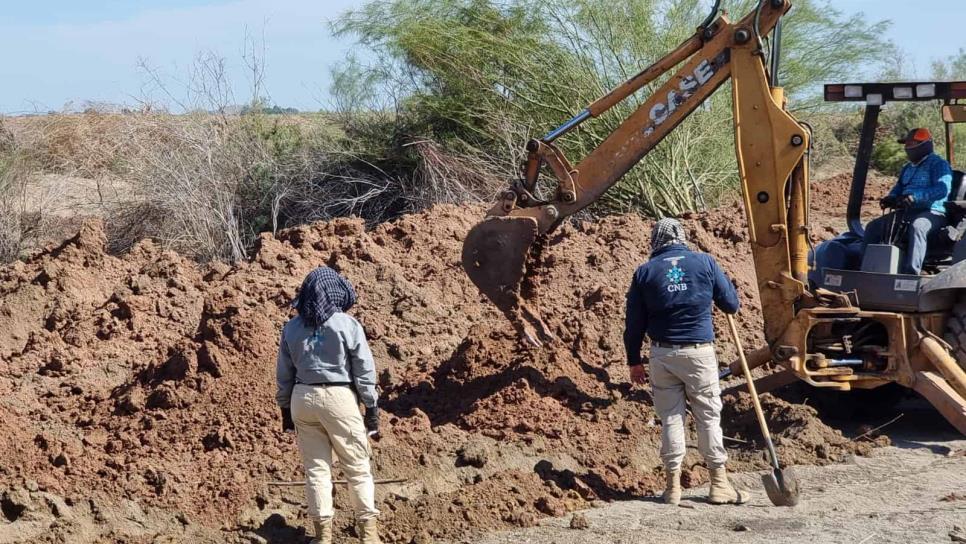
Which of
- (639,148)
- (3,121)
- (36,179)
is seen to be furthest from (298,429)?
(3,121)

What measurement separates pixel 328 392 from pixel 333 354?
0.21 metres

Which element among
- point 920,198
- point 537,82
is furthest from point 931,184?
point 537,82

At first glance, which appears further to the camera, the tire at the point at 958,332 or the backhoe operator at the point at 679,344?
the tire at the point at 958,332

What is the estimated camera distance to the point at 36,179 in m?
17.3

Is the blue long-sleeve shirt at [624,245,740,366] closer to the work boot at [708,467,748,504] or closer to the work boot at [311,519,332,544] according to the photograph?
the work boot at [708,467,748,504]

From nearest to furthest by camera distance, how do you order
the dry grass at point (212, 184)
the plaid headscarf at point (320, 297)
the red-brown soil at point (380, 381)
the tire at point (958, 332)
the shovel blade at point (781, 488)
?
the plaid headscarf at point (320, 297), the shovel blade at point (781, 488), the red-brown soil at point (380, 381), the tire at point (958, 332), the dry grass at point (212, 184)

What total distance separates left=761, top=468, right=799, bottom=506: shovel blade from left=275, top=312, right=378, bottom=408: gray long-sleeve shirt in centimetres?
252

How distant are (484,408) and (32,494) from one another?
316 cm

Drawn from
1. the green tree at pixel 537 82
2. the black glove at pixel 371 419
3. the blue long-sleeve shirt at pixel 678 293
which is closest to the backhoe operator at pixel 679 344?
the blue long-sleeve shirt at pixel 678 293

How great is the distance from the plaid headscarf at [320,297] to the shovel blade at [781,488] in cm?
285

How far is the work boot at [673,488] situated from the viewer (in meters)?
7.23

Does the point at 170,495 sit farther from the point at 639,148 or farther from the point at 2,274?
the point at 2,274

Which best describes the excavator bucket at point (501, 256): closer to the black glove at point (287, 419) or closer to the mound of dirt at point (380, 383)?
the mound of dirt at point (380, 383)

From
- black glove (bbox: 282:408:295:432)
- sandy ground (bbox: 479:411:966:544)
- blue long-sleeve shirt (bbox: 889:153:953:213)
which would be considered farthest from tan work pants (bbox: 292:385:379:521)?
blue long-sleeve shirt (bbox: 889:153:953:213)
